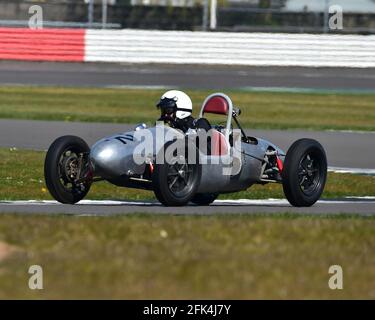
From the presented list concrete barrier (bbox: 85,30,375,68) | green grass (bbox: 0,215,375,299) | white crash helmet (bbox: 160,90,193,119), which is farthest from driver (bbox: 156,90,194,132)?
concrete barrier (bbox: 85,30,375,68)

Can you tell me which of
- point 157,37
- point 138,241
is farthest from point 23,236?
point 157,37

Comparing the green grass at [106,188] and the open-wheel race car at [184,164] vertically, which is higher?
the open-wheel race car at [184,164]

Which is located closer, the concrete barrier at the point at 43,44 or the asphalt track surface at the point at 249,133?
the asphalt track surface at the point at 249,133

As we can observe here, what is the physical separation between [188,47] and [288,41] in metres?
3.18

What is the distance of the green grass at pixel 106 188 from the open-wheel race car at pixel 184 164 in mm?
1268

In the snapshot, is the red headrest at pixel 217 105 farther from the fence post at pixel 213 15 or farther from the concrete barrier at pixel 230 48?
the fence post at pixel 213 15

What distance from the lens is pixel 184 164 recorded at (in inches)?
460

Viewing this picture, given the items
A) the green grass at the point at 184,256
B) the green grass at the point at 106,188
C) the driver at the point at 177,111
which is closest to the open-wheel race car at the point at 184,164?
the driver at the point at 177,111

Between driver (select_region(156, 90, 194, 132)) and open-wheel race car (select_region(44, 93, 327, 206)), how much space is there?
19 centimetres

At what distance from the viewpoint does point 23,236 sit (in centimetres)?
838

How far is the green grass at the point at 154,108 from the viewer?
79.5ft

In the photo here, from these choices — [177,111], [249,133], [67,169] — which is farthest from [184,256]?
[249,133]

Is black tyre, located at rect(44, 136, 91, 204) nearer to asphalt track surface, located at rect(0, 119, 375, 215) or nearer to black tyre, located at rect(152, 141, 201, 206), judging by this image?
asphalt track surface, located at rect(0, 119, 375, 215)

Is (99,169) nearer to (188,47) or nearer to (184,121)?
(184,121)
